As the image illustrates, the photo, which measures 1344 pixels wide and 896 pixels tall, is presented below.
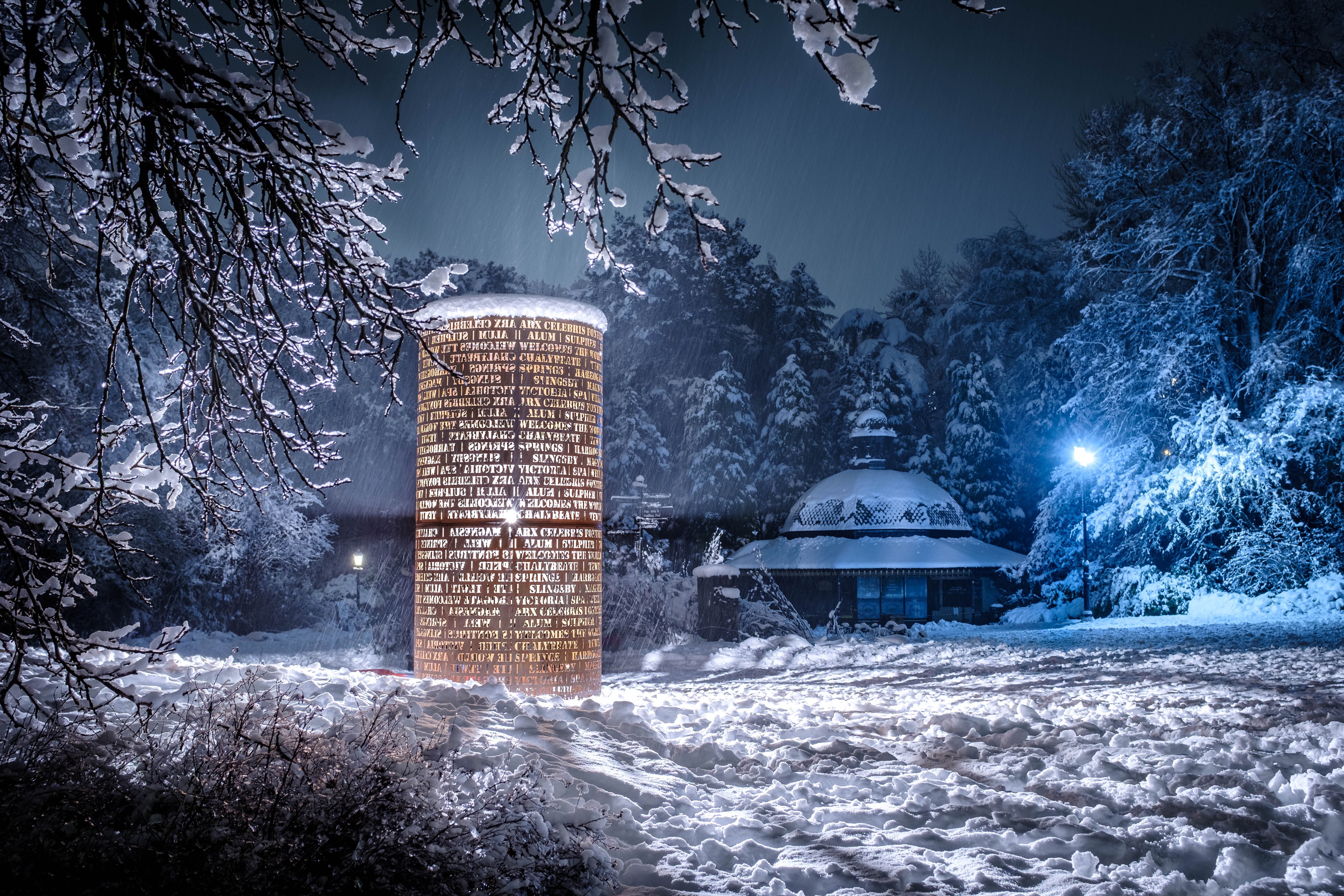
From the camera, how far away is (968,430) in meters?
34.6

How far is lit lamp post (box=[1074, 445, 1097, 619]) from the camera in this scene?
22.7m

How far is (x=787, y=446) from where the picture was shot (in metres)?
34.4

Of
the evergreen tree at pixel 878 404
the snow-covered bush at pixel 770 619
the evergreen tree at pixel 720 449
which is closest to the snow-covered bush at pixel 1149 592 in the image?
A: the snow-covered bush at pixel 770 619

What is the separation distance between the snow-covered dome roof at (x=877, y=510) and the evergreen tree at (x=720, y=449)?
260 cm

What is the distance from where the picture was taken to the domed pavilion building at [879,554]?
2783cm

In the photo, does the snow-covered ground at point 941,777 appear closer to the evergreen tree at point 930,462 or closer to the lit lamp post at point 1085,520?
the lit lamp post at point 1085,520

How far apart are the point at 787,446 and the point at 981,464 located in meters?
Result: 7.63

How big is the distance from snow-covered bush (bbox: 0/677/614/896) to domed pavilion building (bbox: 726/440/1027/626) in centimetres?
2349

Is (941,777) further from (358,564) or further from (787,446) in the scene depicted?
(787,446)

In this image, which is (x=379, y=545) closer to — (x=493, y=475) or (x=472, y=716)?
(x=493, y=475)

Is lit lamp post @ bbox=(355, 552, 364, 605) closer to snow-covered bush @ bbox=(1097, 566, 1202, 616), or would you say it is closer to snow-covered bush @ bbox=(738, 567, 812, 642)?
snow-covered bush @ bbox=(738, 567, 812, 642)

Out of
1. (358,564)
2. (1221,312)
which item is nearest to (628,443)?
(358,564)

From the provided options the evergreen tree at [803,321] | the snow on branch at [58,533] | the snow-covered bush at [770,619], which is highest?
the evergreen tree at [803,321]

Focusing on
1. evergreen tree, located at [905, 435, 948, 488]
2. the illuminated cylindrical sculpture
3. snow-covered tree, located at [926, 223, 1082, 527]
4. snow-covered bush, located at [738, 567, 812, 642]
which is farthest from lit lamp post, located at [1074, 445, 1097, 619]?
the illuminated cylindrical sculpture
